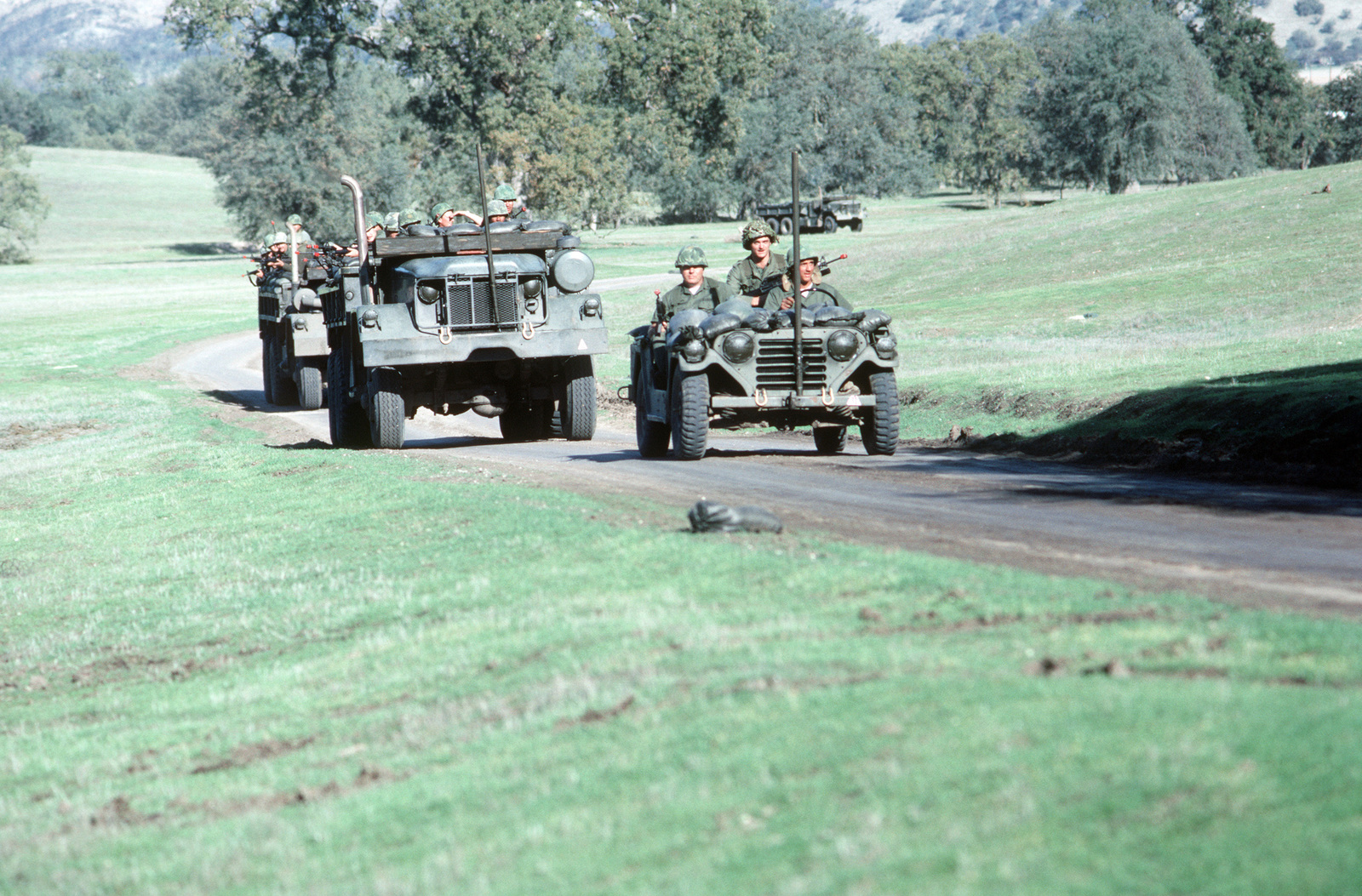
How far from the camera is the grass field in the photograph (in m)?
4.34

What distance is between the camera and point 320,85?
81688 mm

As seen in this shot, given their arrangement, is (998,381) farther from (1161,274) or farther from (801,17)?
(801,17)

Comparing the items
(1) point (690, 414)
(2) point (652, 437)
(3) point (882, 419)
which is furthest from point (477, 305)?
(3) point (882, 419)

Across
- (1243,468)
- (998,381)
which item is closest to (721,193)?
(998,381)

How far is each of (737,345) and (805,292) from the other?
1305 mm

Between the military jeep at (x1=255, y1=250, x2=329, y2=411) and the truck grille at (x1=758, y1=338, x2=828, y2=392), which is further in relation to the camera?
the military jeep at (x1=255, y1=250, x2=329, y2=411)

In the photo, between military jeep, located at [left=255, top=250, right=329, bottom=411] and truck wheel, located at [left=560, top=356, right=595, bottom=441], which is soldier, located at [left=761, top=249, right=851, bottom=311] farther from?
military jeep, located at [left=255, top=250, right=329, bottom=411]

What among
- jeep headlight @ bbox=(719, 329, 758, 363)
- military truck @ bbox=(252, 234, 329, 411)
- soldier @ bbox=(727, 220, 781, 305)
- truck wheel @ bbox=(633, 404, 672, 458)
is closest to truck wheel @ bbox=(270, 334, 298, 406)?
military truck @ bbox=(252, 234, 329, 411)

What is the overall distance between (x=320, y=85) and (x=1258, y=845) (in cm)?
8313

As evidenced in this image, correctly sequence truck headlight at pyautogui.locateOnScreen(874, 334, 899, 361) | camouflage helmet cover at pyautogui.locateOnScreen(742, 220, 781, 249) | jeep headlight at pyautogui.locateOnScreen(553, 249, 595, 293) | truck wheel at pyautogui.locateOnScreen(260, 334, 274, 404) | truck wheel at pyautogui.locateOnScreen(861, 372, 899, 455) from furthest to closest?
1. truck wheel at pyautogui.locateOnScreen(260, 334, 274, 404)
2. jeep headlight at pyautogui.locateOnScreen(553, 249, 595, 293)
3. camouflage helmet cover at pyautogui.locateOnScreen(742, 220, 781, 249)
4. truck wheel at pyautogui.locateOnScreen(861, 372, 899, 455)
5. truck headlight at pyautogui.locateOnScreen(874, 334, 899, 361)

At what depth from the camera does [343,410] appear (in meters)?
19.5

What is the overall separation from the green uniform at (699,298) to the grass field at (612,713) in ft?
9.68

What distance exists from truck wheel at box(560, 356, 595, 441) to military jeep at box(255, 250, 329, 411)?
753 centimetres

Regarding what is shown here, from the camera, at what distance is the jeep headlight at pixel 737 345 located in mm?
14820
